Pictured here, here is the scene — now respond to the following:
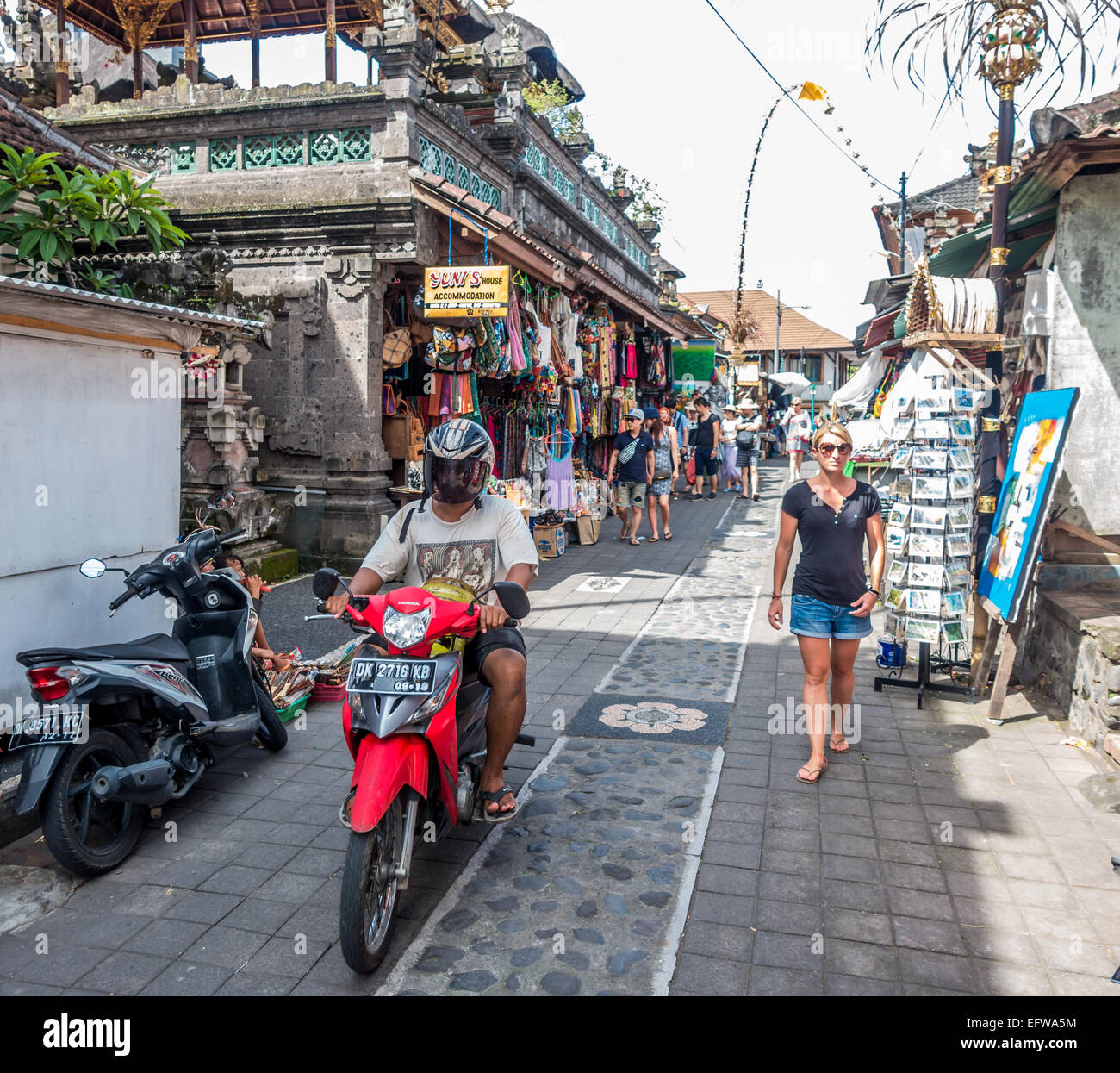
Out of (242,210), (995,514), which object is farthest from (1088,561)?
A: (242,210)

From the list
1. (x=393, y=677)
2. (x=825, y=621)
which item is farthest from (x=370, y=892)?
(x=825, y=621)

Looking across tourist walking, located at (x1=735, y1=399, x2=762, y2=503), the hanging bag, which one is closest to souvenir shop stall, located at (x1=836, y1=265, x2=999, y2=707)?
the hanging bag

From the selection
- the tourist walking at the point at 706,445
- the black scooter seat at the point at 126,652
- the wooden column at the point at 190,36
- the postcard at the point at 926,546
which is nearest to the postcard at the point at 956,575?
the postcard at the point at 926,546

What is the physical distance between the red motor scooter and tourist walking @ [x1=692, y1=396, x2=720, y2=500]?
1750cm

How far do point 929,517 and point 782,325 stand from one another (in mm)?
52091

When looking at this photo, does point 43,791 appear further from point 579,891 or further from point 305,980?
point 579,891

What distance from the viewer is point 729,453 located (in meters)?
23.1

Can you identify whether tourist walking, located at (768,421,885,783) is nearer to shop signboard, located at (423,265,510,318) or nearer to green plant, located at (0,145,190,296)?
shop signboard, located at (423,265,510,318)

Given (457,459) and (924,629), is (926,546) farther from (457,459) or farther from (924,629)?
(457,459)

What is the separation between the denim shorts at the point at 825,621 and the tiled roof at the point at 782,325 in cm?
4494

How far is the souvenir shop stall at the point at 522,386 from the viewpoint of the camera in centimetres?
1075

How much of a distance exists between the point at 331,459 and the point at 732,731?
6.39 metres

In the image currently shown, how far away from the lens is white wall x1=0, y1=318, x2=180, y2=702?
5.28 m

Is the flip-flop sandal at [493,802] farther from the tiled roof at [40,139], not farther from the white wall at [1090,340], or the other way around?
the tiled roof at [40,139]
